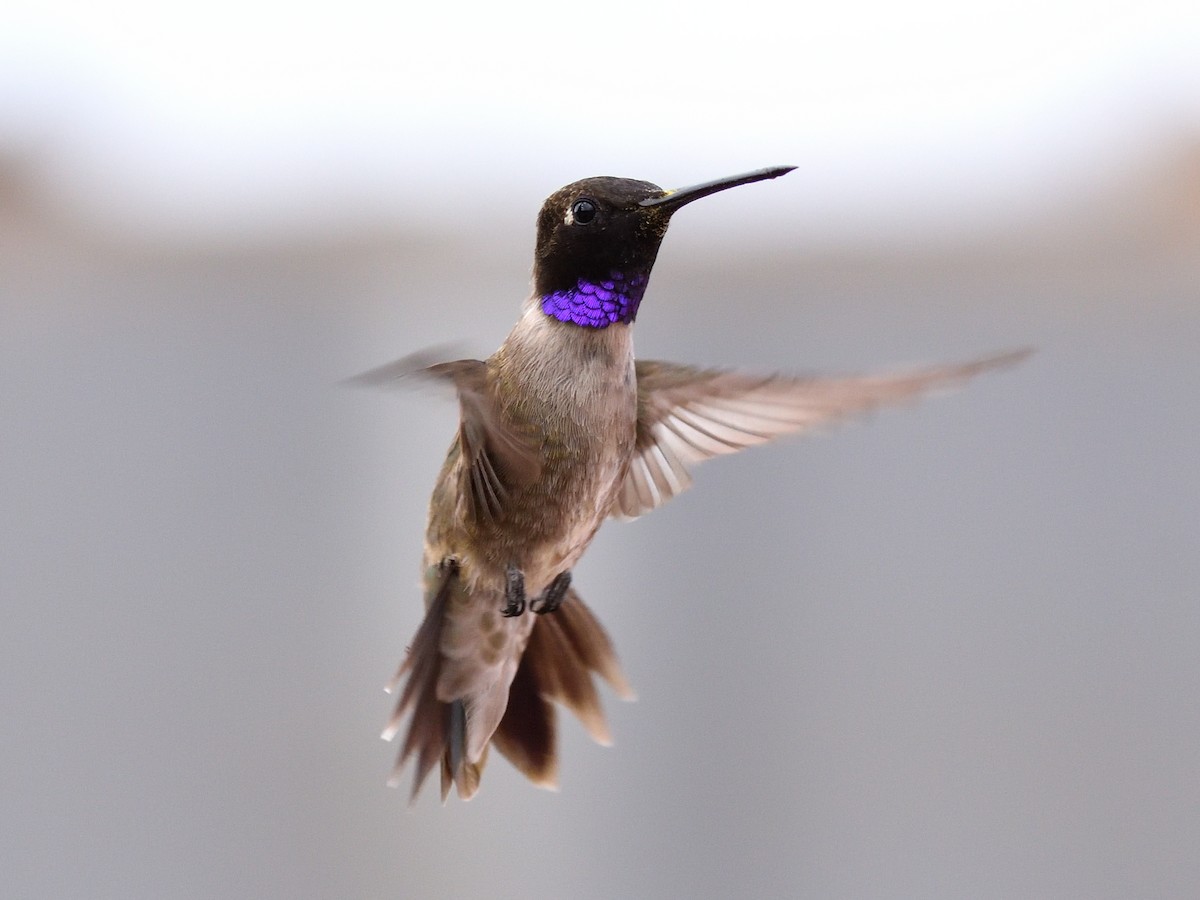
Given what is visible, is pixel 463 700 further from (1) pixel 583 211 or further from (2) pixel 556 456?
(1) pixel 583 211

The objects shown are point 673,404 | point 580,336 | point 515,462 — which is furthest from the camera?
point 673,404

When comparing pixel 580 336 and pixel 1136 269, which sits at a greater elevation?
pixel 1136 269

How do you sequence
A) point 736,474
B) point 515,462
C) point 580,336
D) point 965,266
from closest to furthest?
1. point 515,462
2. point 580,336
3. point 736,474
4. point 965,266

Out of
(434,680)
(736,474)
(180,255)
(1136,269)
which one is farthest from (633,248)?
(1136,269)

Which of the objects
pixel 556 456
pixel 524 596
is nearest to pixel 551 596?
pixel 524 596

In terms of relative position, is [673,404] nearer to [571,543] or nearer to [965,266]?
[571,543]

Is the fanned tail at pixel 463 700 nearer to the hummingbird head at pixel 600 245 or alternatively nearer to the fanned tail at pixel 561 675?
the fanned tail at pixel 561 675

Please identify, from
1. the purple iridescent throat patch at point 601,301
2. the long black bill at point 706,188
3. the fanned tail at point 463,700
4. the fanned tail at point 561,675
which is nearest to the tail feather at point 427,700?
Answer: the fanned tail at point 463,700

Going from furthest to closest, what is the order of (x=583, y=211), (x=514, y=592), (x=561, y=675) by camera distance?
(x=561, y=675)
(x=514, y=592)
(x=583, y=211)

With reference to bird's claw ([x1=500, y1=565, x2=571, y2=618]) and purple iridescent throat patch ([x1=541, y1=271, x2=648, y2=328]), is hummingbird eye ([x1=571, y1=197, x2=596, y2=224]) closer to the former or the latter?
purple iridescent throat patch ([x1=541, y1=271, x2=648, y2=328])
